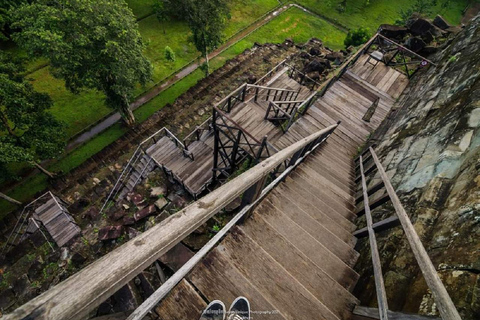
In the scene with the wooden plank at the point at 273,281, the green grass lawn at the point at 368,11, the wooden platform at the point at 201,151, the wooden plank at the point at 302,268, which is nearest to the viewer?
the wooden plank at the point at 273,281

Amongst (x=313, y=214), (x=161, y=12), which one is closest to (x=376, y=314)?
(x=313, y=214)

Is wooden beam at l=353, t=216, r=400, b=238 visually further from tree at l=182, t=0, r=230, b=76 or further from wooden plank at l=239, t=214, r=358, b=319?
tree at l=182, t=0, r=230, b=76

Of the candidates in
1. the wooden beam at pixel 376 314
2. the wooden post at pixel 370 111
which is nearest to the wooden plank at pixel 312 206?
the wooden beam at pixel 376 314

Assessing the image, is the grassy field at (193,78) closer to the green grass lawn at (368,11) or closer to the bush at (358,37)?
the green grass lawn at (368,11)

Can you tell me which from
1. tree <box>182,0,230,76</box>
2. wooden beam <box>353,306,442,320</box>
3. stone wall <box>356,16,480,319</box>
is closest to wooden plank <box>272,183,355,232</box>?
stone wall <box>356,16,480,319</box>

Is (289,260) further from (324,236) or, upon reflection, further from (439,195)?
(439,195)

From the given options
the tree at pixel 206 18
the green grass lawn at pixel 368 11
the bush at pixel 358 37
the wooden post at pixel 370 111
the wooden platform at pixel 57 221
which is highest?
the green grass lawn at pixel 368 11

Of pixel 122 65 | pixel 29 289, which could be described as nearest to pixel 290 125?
pixel 122 65
